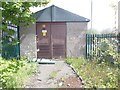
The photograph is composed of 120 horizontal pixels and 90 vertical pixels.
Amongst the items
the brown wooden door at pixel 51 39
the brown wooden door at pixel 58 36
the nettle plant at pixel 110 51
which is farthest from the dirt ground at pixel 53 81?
the brown wooden door at pixel 58 36

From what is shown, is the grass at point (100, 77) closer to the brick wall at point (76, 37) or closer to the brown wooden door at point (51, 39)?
the brown wooden door at point (51, 39)

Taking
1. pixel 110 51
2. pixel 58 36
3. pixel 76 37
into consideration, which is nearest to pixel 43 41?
pixel 58 36

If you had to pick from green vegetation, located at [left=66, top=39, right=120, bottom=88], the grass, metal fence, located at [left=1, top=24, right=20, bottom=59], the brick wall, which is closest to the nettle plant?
green vegetation, located at [left=66, top=39, right=120, bottom=88]

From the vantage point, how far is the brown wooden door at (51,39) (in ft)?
24.9

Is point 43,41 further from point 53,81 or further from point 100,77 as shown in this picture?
point 100,77

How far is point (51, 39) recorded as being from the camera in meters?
7.99

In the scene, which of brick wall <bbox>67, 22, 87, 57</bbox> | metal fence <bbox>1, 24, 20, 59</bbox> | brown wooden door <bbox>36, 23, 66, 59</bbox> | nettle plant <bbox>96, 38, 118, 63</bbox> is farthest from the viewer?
brick wall <bbox>67, 22, 87, 57</bbox>

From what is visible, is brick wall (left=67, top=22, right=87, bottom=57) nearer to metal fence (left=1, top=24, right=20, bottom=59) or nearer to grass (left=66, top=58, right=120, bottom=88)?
metal fence (left=1, top=24, right=20, bottom=59)

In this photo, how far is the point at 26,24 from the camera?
7.15 meters

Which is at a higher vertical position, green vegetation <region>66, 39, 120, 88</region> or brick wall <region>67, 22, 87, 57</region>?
brick wall <region>67, 22, 87, 57</region>

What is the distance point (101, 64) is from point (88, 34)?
10.0ft

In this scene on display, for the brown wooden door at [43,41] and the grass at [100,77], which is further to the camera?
the brown wooden door at [43,41]

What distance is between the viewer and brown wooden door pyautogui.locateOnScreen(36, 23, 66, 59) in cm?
759

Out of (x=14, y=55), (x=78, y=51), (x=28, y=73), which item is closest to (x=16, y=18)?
(x=14, y=55)
